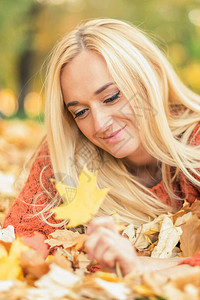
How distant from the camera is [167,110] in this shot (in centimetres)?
206

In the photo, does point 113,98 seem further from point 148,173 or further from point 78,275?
point 78,275

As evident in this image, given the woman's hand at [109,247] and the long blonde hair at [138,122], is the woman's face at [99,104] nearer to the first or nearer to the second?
the long blonde hair at [138,122]

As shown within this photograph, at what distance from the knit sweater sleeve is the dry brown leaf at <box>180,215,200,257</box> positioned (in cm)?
60

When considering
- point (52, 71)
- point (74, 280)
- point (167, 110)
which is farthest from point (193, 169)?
point (74, 280)

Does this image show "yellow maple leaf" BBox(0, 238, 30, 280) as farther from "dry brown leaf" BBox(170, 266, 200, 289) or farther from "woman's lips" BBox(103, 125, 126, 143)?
"woman's lips" BBox(103, 125, 126, 143)

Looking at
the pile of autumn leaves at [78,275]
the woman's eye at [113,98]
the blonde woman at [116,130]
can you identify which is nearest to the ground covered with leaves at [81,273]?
the pile of autumn leaves at [78,275]

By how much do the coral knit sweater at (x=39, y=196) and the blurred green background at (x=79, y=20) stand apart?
7.21 meters

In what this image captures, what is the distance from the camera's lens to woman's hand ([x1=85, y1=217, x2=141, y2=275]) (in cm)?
97

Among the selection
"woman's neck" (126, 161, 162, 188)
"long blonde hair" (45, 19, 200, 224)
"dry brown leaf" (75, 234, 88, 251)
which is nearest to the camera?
"dry brown leaf" (75, 234, 88, 251)

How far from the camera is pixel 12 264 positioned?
3.34 ft

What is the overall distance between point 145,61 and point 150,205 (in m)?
0.70

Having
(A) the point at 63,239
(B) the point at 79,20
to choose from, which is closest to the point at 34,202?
(A) the point at 63,239

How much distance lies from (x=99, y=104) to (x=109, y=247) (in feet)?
2.86

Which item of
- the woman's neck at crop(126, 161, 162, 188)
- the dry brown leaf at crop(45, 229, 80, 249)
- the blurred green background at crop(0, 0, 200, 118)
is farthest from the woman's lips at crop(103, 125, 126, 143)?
the blurred green background at crop(0, 0, 200, 118)
